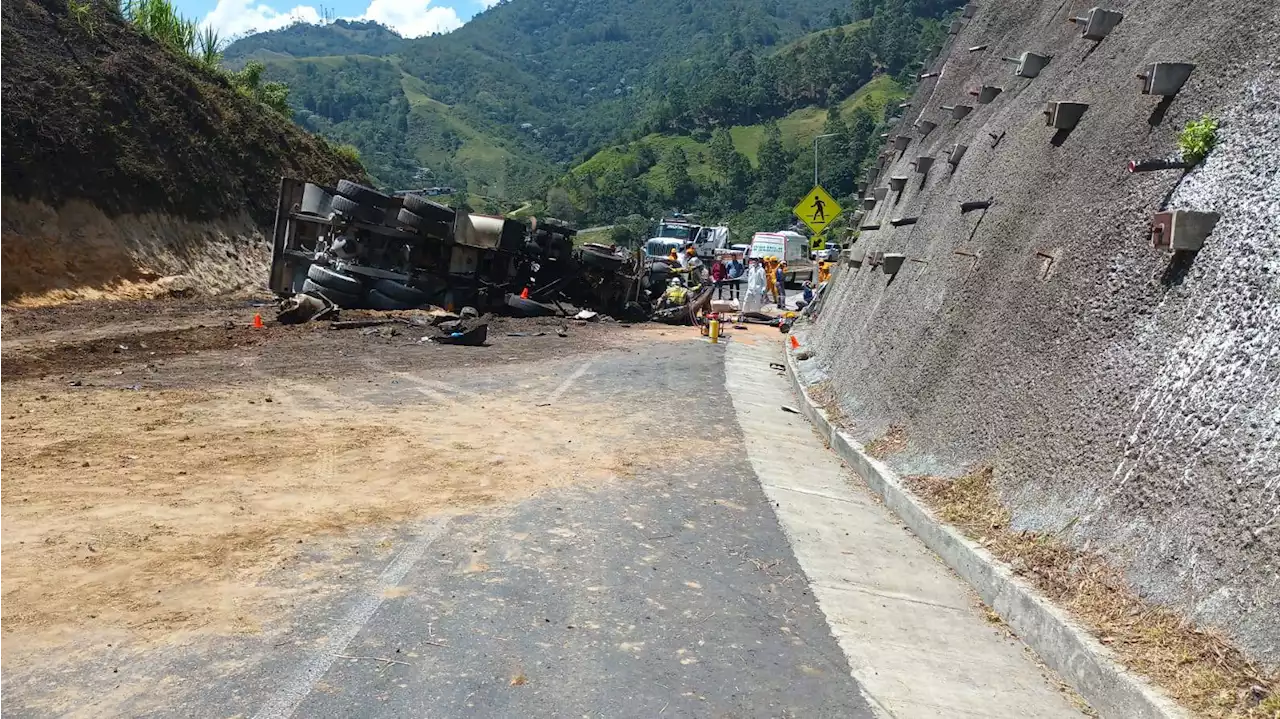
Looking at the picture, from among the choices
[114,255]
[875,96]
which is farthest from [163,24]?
[875,96]

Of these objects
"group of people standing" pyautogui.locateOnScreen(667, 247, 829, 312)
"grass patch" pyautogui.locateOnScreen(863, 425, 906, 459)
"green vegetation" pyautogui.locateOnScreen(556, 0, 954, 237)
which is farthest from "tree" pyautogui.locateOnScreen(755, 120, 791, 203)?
"grass patch" pyautogui.locateOnScreen(863, 425, 906, 459)

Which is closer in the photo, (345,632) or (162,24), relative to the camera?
(345,632)

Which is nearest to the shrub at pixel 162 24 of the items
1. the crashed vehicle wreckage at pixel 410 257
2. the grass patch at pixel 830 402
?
the crashed vehicle wreckage at pixel 410 257

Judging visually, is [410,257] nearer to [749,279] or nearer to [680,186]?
[749,279]

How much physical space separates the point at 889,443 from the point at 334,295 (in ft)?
42.8

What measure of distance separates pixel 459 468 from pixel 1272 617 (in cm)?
597

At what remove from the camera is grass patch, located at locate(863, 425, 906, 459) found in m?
9.20

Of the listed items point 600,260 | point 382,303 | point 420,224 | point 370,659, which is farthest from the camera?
point 600,260

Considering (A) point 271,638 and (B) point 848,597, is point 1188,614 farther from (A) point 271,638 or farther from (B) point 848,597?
(A) point 271,638

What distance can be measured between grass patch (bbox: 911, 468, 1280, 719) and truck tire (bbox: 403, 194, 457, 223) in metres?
15.5

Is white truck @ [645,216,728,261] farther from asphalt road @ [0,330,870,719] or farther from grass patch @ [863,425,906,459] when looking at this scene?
asphalt road @ [0,330,870,719]

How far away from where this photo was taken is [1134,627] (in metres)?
4.88

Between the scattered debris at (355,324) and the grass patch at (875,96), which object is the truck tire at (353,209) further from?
the grass patch at (875,96)

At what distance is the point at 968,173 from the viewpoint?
12484 millimetres
